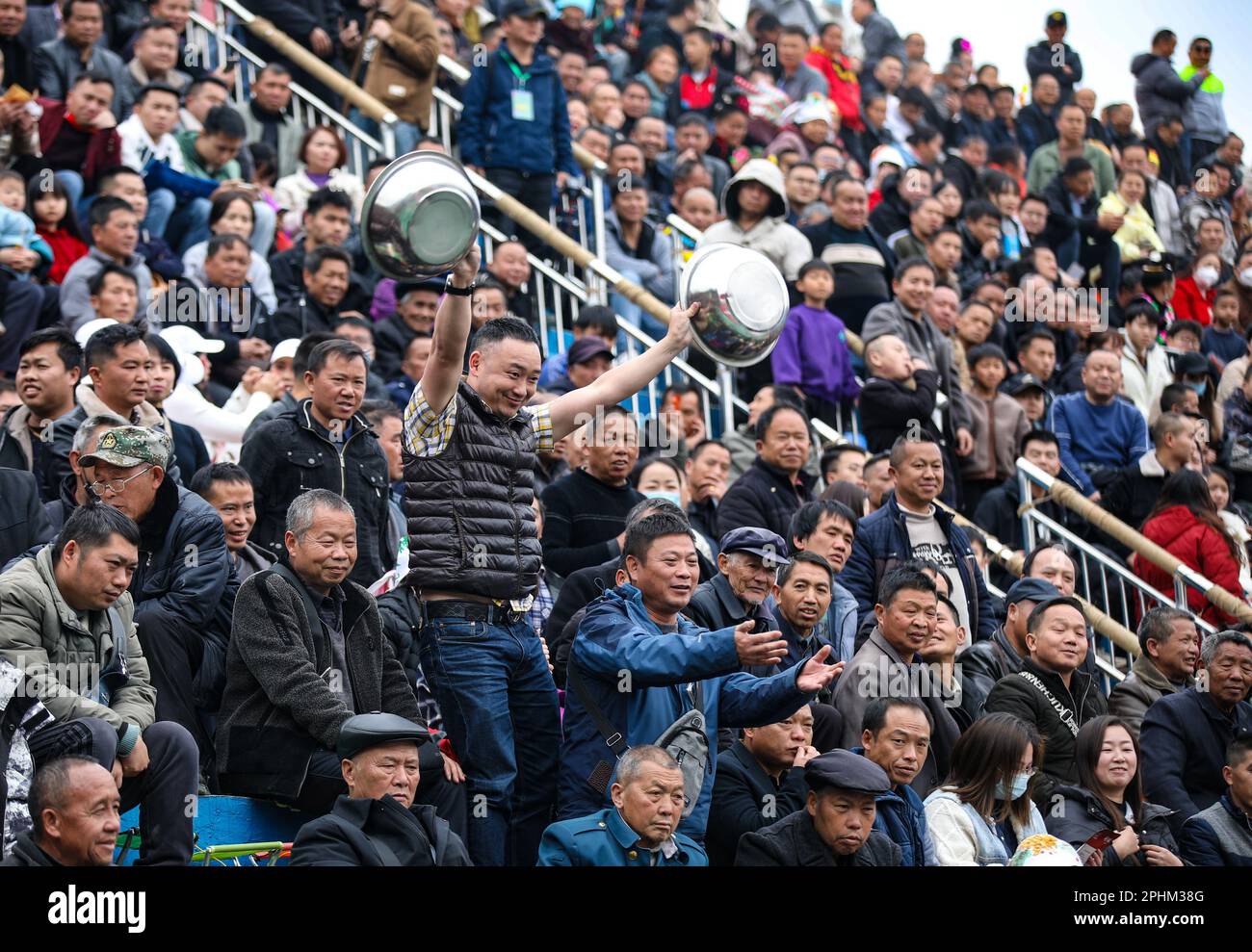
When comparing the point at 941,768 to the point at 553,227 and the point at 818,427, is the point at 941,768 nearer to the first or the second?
the point at 818,427

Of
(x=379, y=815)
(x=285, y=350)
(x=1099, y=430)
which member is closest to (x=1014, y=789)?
(x=379, y=815)

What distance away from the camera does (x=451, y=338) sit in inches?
233

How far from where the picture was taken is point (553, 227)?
12.4 metres

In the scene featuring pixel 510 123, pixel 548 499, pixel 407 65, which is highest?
pixel 407 65

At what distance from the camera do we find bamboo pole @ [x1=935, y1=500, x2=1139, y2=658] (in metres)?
9.95

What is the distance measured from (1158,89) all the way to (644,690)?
16.2 metres

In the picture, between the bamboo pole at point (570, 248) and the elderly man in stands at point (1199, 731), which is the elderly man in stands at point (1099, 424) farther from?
the elderly man in stands at point (1199, 731)

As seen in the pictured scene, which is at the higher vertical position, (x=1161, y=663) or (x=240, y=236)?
(x=240, y=236)

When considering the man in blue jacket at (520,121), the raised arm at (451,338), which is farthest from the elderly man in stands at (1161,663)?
the man in blue jacket at (520,121)

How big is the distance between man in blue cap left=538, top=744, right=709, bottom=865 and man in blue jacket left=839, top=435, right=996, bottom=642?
9.26 ft

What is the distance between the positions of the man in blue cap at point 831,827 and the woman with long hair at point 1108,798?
1291mm

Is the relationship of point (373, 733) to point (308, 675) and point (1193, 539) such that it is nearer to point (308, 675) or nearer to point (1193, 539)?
point (308, 675)

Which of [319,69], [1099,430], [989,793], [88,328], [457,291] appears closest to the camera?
[457,291]
